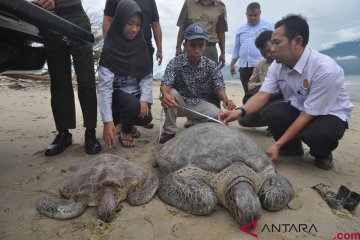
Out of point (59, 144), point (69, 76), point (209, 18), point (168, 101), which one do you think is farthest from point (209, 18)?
point (59, 144)

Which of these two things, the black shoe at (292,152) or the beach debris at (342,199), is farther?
the black shoe at (292,152)

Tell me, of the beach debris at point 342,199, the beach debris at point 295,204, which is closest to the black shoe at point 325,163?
the beach debris at point 342,199

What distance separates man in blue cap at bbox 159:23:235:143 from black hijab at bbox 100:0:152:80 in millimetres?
328

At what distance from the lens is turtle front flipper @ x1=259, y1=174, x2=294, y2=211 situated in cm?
194

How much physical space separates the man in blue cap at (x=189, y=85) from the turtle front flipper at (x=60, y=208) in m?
1.44

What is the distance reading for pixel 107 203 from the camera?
5.98 feet

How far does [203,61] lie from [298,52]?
1009 millimetres

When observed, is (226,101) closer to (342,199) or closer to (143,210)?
Answer: (342,199)

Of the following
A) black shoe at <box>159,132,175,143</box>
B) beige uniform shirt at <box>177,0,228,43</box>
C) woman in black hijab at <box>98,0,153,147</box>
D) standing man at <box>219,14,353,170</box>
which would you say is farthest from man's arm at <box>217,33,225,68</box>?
black shoe at <box>159,132,175,143</box>

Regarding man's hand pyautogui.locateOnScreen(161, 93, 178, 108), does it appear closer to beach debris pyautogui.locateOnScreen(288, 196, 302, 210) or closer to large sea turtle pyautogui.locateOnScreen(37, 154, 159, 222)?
large sea turtle pyautogui.locateOnScreen(37, 154, 159, 222)

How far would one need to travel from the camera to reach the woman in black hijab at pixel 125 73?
2832 millimetres

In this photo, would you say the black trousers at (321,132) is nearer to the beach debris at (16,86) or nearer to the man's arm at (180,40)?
the man's arm at (180,40)

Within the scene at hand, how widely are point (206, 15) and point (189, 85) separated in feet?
4.54

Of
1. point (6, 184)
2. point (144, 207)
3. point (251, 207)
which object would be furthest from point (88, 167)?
point (251, 207)
